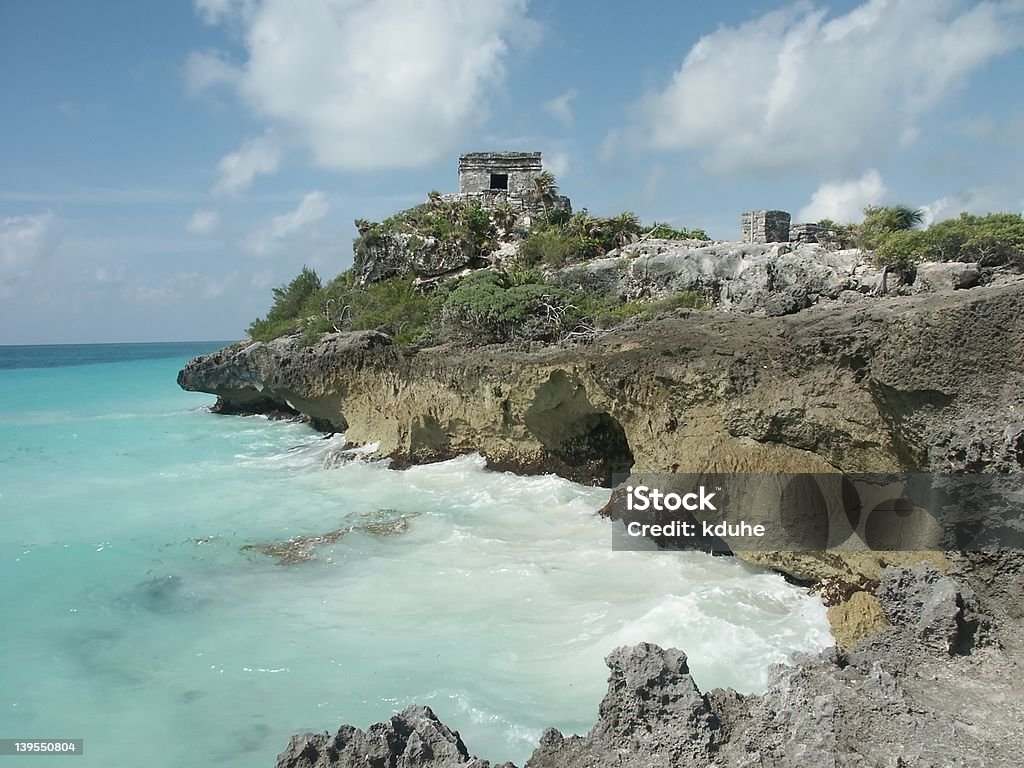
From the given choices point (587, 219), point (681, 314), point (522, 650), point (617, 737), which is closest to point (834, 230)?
point (587, 219)

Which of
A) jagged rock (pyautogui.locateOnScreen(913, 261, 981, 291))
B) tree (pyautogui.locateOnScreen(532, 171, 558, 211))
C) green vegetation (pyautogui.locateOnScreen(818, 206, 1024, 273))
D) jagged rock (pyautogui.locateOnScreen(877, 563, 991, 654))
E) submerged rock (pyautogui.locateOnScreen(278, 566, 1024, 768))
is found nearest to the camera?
submerged rock (pyautogui.locateOnScreen(278, 566, 1024, 768))

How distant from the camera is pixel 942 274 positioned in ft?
43.0

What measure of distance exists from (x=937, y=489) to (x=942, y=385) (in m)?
0.92

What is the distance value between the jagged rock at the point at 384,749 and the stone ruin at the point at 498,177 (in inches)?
934

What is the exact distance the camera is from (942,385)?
6242mm

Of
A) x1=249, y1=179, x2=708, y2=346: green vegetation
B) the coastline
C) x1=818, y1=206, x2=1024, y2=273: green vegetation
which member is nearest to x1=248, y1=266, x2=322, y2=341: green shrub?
x1=249, y1=179, x2=708, y2=346: green vegetation

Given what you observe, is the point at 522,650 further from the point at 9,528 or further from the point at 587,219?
the point at 587,219

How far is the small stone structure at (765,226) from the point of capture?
71.6 ft

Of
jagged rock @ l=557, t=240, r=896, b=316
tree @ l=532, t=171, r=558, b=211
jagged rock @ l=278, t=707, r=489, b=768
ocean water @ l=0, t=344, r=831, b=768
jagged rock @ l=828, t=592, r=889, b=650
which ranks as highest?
tree @ l=532, t=171, r=558, b=211

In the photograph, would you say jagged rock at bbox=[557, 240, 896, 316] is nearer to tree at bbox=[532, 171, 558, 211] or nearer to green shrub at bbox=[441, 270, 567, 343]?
green shrub at bbox=[441, 270, 567, 343]

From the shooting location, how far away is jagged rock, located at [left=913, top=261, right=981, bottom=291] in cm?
1065

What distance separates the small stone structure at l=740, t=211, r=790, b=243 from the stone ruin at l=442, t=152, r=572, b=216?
8009mm

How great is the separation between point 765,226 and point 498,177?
10579 millimetres

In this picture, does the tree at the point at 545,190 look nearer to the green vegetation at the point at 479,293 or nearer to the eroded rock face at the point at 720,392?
the green vegetation at the point at 479,293
